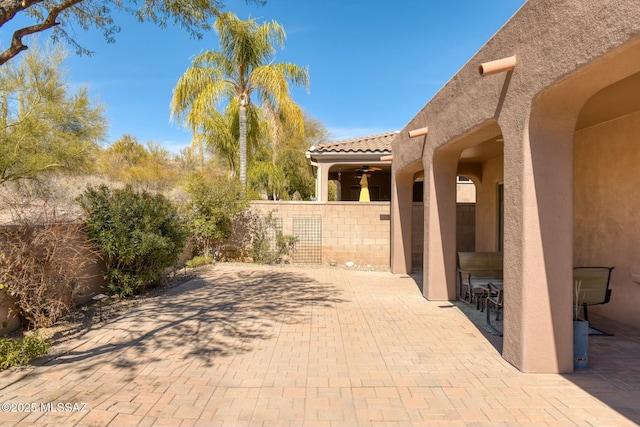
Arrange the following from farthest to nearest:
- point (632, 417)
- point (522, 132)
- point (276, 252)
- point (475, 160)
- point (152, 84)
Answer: point (152, 84) → point (276, 252) → point (475, 160) → point (522, 132) → point (632, 417)

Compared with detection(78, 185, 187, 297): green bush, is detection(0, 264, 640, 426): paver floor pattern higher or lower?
lower

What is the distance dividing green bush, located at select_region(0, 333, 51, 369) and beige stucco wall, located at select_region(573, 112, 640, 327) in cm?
784

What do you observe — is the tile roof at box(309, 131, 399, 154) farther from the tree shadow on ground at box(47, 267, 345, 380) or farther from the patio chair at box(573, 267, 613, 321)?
the patio chair at box(573, 267, 613, 321)

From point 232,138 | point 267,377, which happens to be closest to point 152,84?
point 232,138

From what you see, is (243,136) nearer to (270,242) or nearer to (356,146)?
(356,146)

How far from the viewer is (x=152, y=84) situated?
17.9m

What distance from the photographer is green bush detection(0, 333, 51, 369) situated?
4133 millimetres

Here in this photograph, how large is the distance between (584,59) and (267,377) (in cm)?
420

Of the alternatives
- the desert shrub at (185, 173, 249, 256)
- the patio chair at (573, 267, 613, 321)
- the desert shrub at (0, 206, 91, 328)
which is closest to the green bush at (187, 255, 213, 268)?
the desert shrub at (185, 173, 249, 256)

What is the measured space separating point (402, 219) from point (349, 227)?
2.61 meters

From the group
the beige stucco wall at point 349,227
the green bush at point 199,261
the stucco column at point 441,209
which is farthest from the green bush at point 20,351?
the beige stucco wall at point 349,227

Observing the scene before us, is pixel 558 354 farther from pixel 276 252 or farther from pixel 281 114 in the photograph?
pixel 281 114

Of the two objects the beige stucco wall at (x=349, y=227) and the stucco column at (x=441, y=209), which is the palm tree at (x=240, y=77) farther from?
the stucco column at (x=441, y=209)

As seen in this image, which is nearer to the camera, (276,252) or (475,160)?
(475,160)
